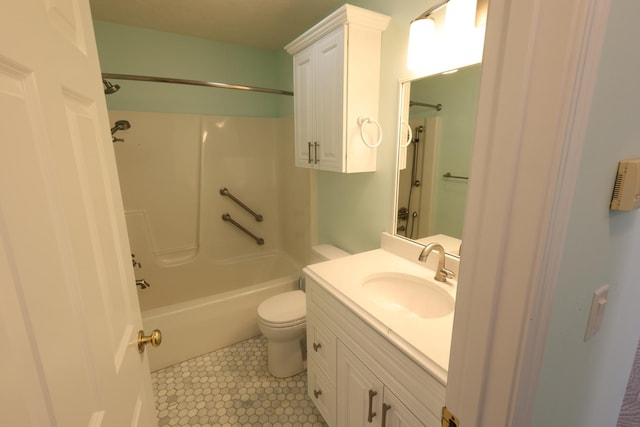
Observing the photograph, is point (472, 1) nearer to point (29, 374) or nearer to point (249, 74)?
point (29, 374)

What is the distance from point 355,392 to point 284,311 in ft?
2.51

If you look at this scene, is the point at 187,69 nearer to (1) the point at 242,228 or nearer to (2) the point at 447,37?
(1) the point at 242,228

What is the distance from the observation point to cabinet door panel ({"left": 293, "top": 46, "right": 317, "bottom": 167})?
1655 mm

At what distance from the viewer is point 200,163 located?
2.55m

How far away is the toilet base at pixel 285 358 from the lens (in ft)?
5.97

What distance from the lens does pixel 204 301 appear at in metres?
1.99

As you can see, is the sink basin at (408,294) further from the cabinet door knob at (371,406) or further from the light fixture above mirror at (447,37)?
the light fixture above mirror at (447,37)

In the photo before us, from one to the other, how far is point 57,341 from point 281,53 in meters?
2.77

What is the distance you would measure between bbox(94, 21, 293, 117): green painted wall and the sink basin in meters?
1.84

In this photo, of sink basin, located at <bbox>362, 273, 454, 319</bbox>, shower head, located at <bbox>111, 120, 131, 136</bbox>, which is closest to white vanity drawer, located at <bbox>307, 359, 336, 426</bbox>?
sink basin, located at <bbox>362, 273, 454, 319</bbox>

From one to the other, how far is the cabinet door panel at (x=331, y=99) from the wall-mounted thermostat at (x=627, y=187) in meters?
1.09

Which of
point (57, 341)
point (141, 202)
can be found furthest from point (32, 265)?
point (141, 202)

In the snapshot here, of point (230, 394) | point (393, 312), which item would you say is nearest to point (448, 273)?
point (393, 312)

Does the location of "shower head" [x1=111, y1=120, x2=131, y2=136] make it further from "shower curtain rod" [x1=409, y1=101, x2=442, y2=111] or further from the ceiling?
"shower curtain rod" [x1=409, y1=101, x2=442, y2=111]
